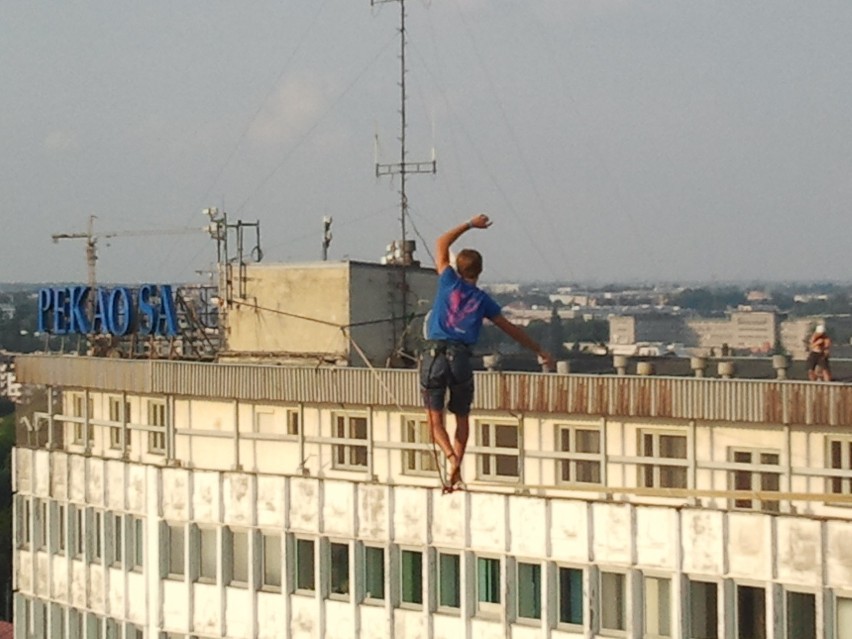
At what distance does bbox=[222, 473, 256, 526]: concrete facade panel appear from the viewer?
99.5 ft

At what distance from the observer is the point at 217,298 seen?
34.0m

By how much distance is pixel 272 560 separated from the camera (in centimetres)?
3027

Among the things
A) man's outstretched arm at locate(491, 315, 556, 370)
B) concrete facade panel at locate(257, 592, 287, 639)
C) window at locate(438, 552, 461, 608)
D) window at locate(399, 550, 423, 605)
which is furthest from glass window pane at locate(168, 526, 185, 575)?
man's outstretched arm at locate(491, 315, 556, 370)

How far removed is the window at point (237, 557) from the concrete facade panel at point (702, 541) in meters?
10.1

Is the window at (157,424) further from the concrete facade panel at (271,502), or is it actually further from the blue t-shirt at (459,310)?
the blue t-shirt at (459,310)

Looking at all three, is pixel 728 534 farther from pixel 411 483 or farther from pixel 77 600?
pixel 77 600

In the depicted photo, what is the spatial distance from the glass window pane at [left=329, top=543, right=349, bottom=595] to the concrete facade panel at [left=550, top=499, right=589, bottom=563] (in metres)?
4.89

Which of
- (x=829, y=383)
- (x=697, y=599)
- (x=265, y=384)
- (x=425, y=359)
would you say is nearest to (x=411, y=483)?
(x=265, y=384)

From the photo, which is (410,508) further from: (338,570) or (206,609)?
(206,609)

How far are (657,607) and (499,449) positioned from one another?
422 centimetres

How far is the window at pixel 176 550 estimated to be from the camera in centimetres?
3158

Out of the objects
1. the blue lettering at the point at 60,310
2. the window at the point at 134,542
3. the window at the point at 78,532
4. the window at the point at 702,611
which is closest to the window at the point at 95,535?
the window at the point at 78,532

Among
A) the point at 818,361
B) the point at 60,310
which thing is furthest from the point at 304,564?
the point at 818,361

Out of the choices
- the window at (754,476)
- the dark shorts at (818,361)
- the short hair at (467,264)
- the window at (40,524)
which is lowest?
the window at (40,524)
